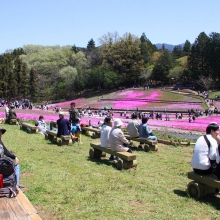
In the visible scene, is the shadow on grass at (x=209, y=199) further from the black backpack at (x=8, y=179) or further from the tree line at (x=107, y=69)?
the tree line at (x=107, y=69)

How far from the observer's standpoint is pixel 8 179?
15.4ft

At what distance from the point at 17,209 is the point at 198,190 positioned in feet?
11.2

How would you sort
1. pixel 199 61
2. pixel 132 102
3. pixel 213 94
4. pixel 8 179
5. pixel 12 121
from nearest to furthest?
pixel 8 179 → pixel 12 121 → pixel 213 94 → pixel 132 102 → pixel 199 61

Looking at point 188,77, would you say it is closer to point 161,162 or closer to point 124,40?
point 124,40

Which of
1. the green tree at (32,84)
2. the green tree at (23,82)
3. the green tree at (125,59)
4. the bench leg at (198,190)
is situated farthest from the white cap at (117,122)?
the green tree at (125,59)

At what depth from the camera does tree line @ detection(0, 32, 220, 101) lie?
201 ft

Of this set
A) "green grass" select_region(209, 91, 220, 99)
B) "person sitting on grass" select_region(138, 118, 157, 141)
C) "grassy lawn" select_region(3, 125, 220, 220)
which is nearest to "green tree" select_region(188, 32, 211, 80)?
"green grass" select_region(209, 91, 220, 99)

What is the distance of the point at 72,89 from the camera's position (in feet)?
228

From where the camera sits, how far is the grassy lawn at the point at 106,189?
490 cm

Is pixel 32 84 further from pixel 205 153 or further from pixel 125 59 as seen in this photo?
pixel 205 153

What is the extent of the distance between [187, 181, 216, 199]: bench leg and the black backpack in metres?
3.33

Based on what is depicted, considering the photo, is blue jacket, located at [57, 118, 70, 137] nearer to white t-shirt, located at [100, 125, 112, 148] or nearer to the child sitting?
the child sitting

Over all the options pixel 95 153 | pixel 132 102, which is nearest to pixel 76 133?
pixel 95 153

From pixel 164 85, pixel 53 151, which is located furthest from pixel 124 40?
pixel 53 151
